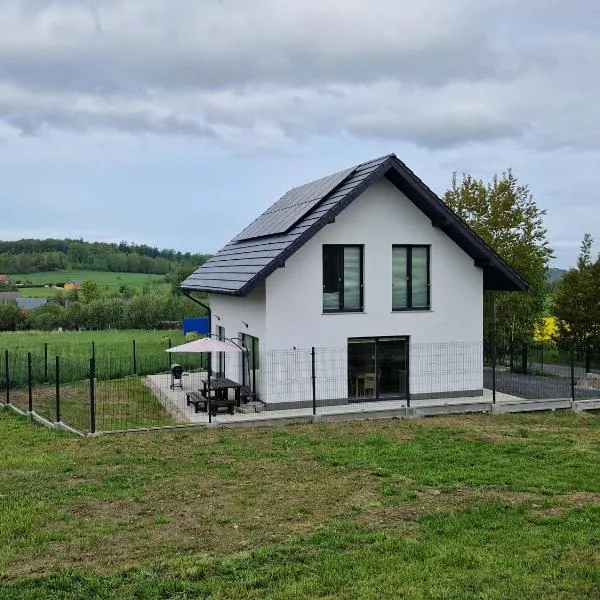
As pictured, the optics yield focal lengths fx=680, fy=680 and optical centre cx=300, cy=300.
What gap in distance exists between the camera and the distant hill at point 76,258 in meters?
85.1

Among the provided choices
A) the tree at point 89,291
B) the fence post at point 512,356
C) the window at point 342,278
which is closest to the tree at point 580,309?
the fence post at point 512,356

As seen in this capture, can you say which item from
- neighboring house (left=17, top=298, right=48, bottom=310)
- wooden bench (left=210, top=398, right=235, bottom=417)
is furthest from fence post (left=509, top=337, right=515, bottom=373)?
neighboring house (left=17, top=298, right=48, bottom=310)

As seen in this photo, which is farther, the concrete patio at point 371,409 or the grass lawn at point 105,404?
the concrete patio at point 371,409

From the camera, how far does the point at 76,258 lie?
3497 inches

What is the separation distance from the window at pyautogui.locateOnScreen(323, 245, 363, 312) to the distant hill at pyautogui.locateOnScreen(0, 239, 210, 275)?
70.7m


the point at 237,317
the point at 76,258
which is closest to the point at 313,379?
the point at 237,317

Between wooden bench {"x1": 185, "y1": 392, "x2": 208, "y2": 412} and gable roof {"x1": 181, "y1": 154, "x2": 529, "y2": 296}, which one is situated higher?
gable roof {"x1": 181, "y1": 154, "x2": 529, "y2": 296}

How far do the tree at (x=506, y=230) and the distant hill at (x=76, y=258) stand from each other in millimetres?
62267

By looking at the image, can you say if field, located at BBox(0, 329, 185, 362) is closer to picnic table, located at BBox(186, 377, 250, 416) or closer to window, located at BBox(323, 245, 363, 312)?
picnic table, located at BBox(186, 377, 250, 416)

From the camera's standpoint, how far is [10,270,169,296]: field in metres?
77.4

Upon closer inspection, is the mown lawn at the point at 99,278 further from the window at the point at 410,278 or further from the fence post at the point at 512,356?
the window at the point at 410,278

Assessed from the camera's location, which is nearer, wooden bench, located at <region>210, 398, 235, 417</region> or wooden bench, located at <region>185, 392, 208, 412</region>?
wooden bench, located at <region>210, 398, 235, 417</region>

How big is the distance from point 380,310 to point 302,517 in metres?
9.95

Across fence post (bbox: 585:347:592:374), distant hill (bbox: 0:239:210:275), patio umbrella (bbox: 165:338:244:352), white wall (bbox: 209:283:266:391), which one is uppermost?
distant hill (bbox: 0:239:210:275)
